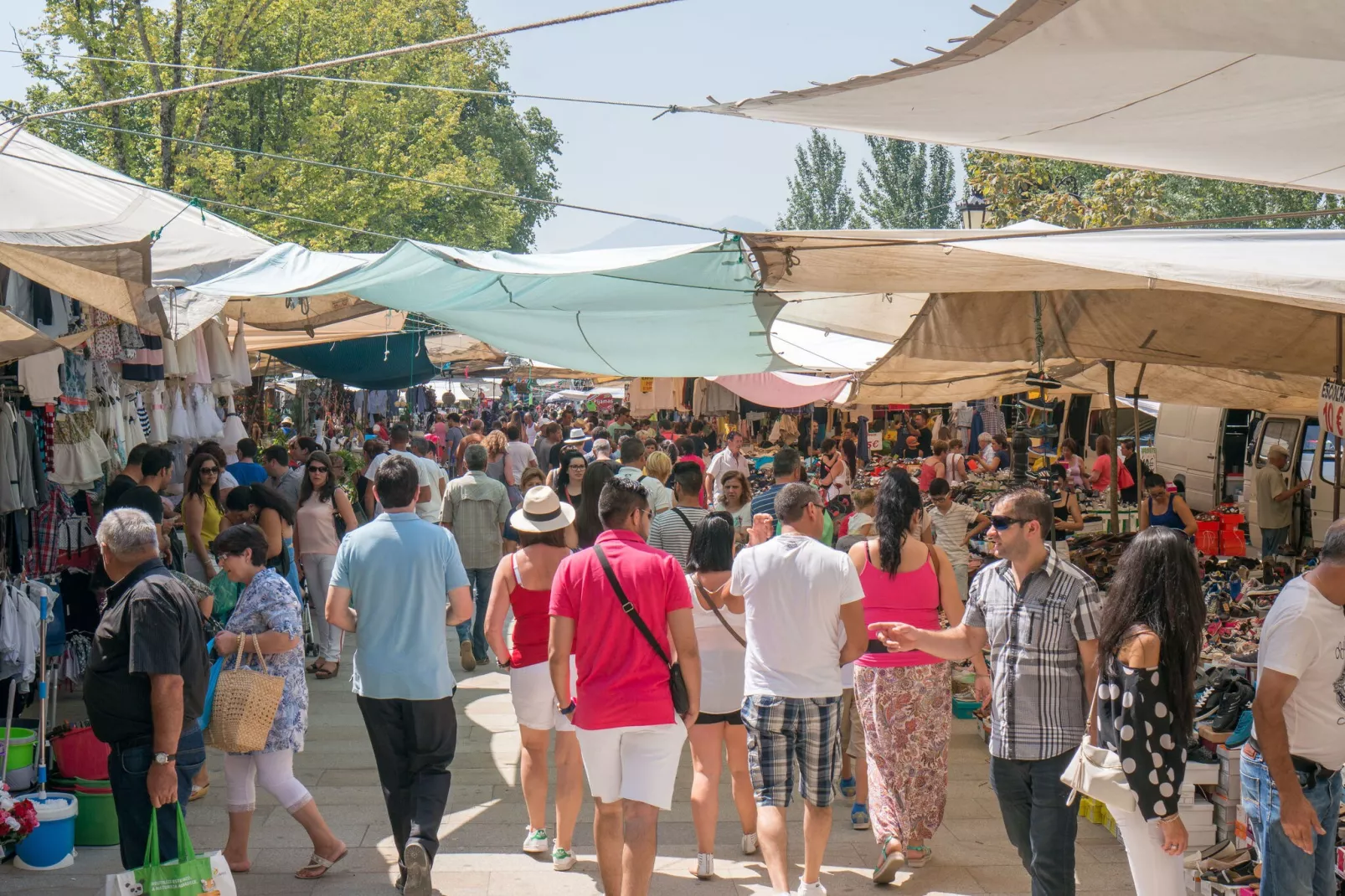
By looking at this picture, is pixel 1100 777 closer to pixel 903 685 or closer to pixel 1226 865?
pixel 903 685

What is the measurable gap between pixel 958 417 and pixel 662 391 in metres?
6.60

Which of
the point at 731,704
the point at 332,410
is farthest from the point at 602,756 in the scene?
the point at 332,410

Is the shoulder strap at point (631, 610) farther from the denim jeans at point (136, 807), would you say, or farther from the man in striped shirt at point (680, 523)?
the man in striped shirt at point (680, 523)

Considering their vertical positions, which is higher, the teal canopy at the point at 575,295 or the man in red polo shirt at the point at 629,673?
the teal canopy at the point at 575,295

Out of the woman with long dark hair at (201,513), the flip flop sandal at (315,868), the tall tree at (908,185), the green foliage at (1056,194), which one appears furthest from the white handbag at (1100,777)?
the tall tree at (908,185)

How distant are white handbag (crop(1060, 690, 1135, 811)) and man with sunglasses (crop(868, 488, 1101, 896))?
34 centimetres

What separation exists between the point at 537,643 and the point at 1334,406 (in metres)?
5.21

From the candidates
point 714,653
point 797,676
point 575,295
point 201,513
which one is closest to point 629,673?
point 797,676

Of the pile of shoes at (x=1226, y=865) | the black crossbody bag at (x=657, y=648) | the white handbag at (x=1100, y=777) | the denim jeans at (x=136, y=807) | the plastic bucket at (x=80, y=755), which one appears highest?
the black crossbody bag at (x=657, y=648)

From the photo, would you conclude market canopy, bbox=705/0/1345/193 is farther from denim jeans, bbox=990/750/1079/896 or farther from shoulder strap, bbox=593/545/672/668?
denim jeans, bbox=990/750/1079/896

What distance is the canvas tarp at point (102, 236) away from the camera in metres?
5.77

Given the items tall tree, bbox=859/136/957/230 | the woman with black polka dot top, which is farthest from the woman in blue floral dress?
tall tree, bbox=859/136/957/230

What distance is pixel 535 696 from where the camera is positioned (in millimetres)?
5746

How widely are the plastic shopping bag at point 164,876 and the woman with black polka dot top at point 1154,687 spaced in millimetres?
3407
